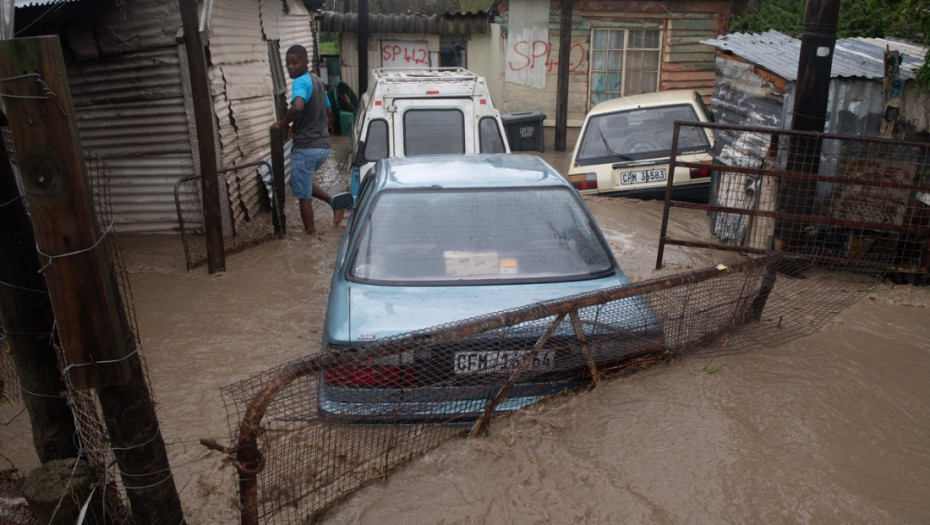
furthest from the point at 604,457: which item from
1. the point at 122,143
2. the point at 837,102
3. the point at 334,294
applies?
the point at 122,143

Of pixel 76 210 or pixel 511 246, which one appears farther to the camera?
pixel 511 246

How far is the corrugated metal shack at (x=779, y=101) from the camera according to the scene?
613cm

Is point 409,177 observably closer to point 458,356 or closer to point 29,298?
point 458,356

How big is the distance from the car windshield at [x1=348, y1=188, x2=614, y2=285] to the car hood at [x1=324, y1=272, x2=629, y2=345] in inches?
3.2

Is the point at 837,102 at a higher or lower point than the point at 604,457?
higher

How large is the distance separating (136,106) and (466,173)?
15.7 feet

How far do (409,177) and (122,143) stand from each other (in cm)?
481

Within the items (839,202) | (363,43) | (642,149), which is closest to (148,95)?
(642,149)

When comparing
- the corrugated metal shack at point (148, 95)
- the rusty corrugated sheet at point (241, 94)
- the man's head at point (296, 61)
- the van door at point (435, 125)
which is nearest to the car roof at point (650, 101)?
the van door at point (435, 125)

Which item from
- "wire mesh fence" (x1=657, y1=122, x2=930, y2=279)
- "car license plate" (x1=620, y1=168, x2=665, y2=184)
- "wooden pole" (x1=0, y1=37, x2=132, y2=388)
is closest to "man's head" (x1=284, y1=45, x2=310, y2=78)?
"car license plate" (x1=620, y1=168, x2=665, y2=184)

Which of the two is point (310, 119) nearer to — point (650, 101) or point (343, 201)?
point (343, 201)

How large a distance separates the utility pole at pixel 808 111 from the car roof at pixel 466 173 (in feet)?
8.34

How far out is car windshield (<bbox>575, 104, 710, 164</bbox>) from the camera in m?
8.61

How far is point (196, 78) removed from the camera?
6.11m
